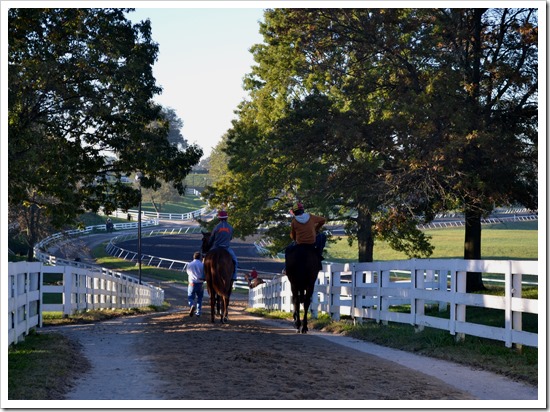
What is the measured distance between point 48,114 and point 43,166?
5.05ft

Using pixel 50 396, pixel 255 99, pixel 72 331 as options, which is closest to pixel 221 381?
pixel 50 396

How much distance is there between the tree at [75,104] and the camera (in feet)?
75.0

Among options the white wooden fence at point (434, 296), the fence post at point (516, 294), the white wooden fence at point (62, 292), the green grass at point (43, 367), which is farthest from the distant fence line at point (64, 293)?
the fence post at point (516, 294)

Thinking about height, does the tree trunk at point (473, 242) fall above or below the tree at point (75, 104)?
below

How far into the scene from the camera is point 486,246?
81438mm

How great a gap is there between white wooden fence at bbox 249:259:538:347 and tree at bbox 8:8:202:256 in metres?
6.81

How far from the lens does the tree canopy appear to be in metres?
24.8

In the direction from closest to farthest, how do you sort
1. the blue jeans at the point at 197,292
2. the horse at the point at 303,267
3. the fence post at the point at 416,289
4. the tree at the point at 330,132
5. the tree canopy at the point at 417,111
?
1. the fence post at the point at 416,289
2. the horse at the point at 303,267
3. the blue jeans at the point at 197,292
4. the tree canopy at the point at 417,111
5. the tree at the point at 330,132

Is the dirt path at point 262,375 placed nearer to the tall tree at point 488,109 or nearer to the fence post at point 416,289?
the fence post at point 416,289

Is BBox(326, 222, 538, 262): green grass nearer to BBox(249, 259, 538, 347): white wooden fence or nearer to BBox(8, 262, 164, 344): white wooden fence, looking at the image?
BBox(8, 262, 164, 344): white wooden fence

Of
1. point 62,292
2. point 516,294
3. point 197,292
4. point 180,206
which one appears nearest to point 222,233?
point 197,292

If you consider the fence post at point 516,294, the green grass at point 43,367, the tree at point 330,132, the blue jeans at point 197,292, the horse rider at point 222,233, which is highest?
the tree at point 330,132

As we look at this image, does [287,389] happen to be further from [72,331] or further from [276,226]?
[276,226]

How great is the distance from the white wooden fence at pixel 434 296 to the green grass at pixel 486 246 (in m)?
44.0
